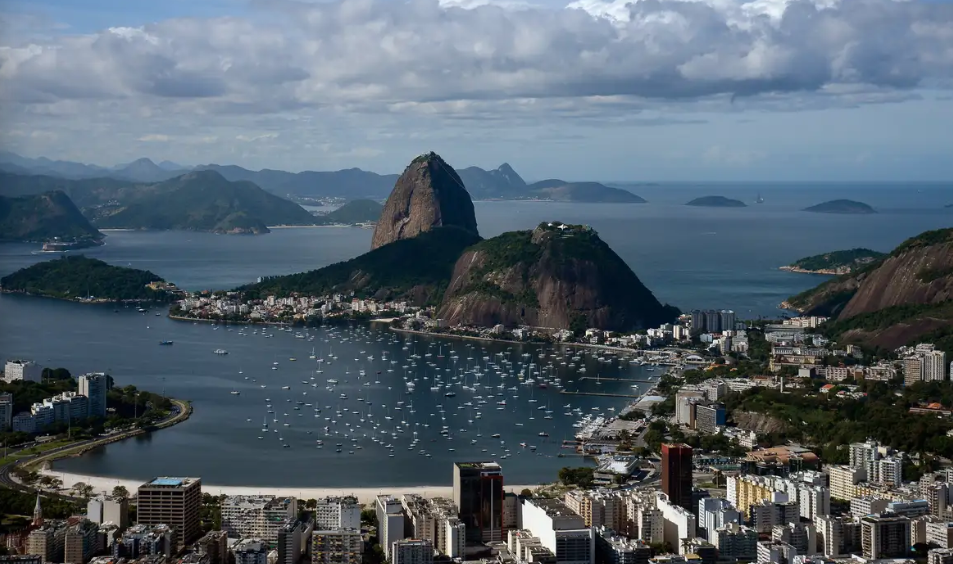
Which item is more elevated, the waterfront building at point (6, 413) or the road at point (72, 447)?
the waterfront building at point (6, 413)

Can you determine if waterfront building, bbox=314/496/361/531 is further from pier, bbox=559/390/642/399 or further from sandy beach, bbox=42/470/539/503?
pier, bbox=559/390/642/399

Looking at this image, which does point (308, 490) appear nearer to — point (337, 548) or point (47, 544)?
point (337, 548)

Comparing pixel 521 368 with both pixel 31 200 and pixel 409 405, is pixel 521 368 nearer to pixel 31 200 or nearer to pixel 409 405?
pixel 409 405

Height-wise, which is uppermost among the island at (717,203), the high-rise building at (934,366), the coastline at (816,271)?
the island at (717,203)

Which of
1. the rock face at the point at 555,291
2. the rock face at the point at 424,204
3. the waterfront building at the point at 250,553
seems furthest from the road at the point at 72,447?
the rock face at the point at 424,204

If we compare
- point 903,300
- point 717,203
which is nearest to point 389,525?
point 903,300

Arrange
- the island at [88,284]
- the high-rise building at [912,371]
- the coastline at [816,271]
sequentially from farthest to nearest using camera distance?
the coastline at [816,271] < the island at [88,284] < the high-rise building at [912,371]

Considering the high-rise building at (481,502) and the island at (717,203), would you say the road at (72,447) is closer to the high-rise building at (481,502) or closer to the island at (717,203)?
the high-rise building at (481,502)
